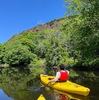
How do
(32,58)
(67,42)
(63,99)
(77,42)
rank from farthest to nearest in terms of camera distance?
(32,58)
(67,42)
(77,42)
(63,99)

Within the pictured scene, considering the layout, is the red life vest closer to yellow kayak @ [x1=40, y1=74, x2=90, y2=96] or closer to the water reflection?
yellow kayak @ [x1=40, y1=74, x2=90, y2=96]

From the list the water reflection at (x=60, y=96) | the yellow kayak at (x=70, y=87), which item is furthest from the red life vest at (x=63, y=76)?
the water reflection at (x=60, y=96)

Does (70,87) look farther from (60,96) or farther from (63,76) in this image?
(63,76)

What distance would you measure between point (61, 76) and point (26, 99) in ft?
11.2

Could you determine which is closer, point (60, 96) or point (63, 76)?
point (60, 96)

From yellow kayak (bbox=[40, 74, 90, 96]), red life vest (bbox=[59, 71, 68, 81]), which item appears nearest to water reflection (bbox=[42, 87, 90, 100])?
yellow kayak (bbox=[40, 74, 90, 96])

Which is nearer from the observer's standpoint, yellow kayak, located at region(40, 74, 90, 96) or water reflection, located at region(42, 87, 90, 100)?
water reflection, located at region(42, 87, 90, 100)

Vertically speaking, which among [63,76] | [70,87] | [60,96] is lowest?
[60,96]

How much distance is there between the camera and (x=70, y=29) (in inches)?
1217

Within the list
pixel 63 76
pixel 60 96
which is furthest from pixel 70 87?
pixel 63 76

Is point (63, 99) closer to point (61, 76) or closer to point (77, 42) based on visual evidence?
point (61, 76)

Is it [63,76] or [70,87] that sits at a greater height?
[63,76]

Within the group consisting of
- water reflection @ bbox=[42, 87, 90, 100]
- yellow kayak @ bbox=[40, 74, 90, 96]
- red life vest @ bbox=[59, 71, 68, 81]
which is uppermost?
red life vest @ bbox=[59, 71, 68, 81]

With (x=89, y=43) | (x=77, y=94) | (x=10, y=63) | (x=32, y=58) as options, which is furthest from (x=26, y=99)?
(x=10, y=63)
